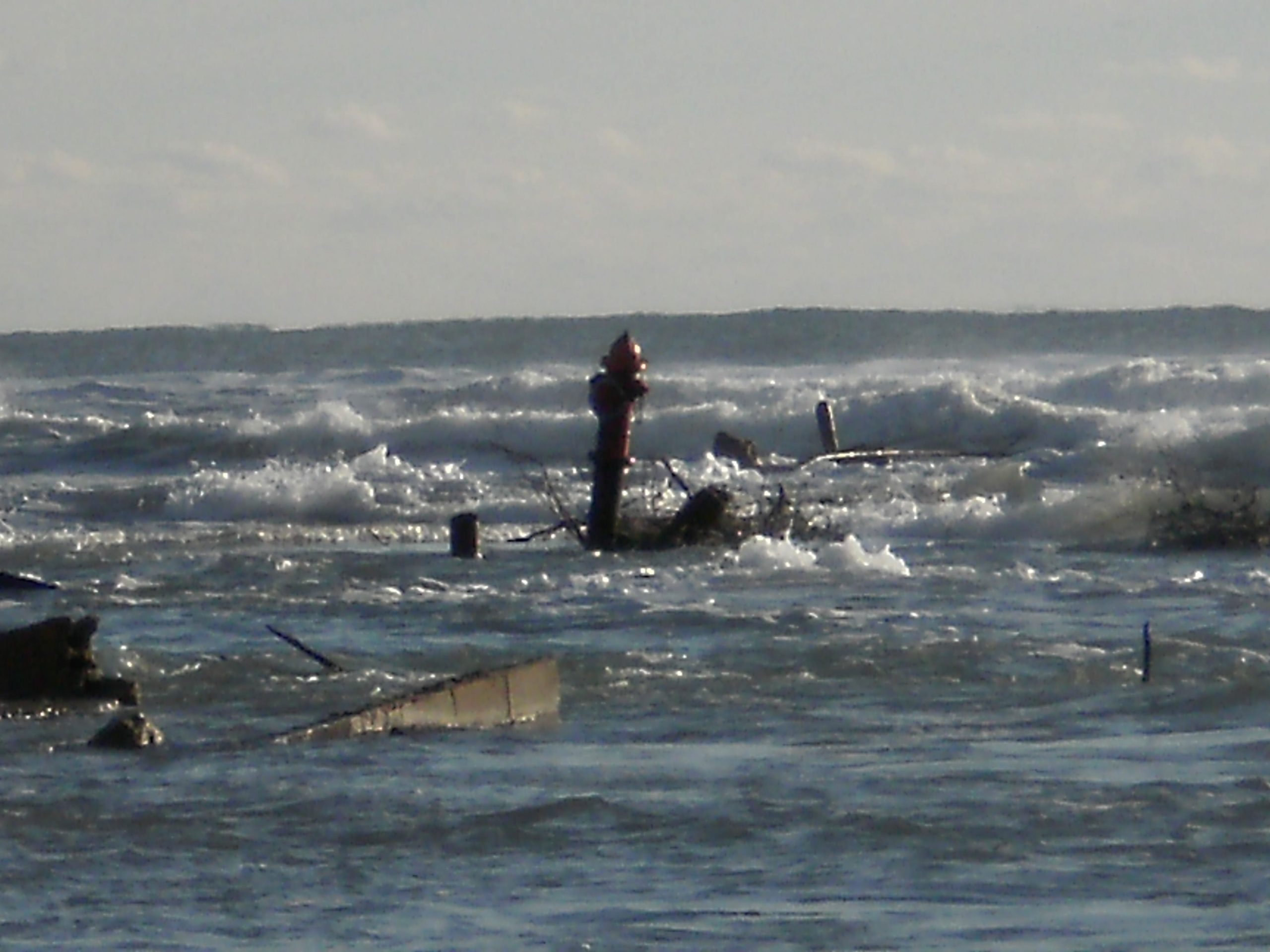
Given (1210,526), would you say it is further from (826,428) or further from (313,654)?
(313,654)

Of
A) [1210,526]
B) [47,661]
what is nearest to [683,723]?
[47,661]

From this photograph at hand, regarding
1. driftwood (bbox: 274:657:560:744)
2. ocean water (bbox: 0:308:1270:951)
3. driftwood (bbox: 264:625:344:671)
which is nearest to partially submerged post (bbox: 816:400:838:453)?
Result: ocean water (bbox: 0:308:1270:951)

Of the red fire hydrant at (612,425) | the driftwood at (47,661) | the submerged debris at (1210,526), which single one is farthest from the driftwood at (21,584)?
Result: the submerged debris at (1210,526)

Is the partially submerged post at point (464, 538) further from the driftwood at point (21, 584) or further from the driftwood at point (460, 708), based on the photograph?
the driftwood at point (460, 708)

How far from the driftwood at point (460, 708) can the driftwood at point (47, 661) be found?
138 cm

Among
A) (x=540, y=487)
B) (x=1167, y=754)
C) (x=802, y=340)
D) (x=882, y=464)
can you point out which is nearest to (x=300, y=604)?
(x=1167, y=754)

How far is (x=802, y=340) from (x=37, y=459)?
38793mm

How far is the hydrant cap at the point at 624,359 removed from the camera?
1619 centimetres

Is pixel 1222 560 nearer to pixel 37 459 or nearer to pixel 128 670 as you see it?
pixel 128 670

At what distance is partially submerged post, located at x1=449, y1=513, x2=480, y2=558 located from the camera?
59.9ft

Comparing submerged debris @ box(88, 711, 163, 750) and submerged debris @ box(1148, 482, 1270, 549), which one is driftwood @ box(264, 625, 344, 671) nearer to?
submerged debris @ box(88, 711, 163, 750)

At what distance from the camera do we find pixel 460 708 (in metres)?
10.2

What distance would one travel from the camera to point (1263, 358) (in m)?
58.4

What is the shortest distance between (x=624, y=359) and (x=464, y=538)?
2.59 m
